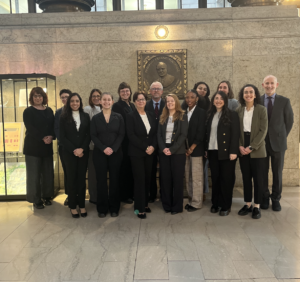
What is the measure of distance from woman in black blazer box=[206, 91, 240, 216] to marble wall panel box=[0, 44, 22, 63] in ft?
13.1

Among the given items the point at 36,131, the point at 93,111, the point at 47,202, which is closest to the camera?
the point at 36,131

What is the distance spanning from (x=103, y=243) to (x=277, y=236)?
2060mm

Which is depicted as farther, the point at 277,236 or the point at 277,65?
the point at 277,65

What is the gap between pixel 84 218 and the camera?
4102mm

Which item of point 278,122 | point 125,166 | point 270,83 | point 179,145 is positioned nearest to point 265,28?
point 270,83

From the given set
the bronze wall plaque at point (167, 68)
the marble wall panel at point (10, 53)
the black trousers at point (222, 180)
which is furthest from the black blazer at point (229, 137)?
the marble wall panel at point (10, 53)

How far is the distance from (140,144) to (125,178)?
0.92m

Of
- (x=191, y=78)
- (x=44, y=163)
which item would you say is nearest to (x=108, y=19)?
(x=191, y=78)

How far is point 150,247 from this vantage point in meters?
3.14

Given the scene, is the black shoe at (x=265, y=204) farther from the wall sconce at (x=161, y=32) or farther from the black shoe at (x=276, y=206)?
the wall sconce at (x=161, y=32)

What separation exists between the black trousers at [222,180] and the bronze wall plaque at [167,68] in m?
1.89

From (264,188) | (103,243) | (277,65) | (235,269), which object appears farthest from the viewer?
(277,65)

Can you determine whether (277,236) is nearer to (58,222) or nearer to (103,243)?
(103,243)

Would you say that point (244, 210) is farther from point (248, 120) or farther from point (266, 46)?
point (266, 46)
